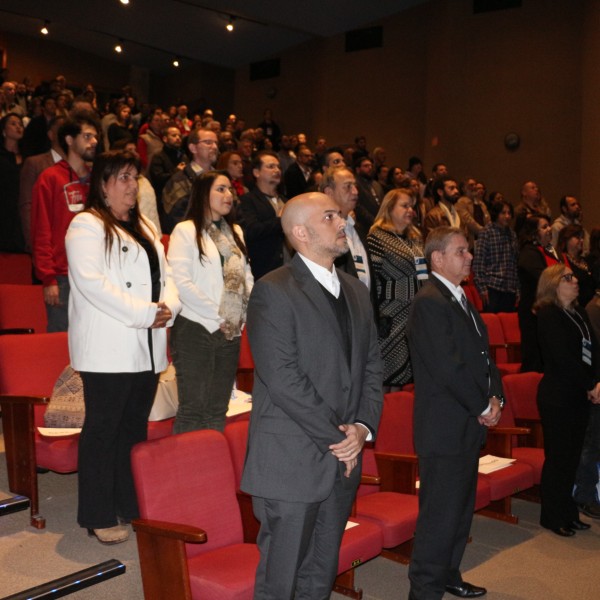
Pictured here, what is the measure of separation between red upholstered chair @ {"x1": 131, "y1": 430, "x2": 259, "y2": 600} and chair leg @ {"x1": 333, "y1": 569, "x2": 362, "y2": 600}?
0.51 metres

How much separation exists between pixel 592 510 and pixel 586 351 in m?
0.93

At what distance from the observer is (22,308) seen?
4.29m

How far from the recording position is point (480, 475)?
3.83 meters

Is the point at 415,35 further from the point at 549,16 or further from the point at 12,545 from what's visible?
the point at 12,545

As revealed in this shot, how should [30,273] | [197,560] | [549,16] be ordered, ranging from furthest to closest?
1. [549,16]
2. [30,273]
3. [197,560]

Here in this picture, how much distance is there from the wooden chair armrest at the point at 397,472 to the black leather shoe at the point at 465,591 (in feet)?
1.57

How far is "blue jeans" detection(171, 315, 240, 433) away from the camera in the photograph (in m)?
3.28

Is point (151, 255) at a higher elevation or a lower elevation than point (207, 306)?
higher

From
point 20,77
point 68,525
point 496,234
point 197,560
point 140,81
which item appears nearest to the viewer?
point 197,560

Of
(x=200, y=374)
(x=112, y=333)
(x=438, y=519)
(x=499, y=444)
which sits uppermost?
(x=112, y=333)

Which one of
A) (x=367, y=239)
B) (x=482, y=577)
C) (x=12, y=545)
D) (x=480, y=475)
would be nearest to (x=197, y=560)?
(x=12, y=545)

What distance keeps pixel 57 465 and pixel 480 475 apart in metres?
2.05

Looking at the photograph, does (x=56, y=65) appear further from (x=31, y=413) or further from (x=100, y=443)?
(x=100, y=443)

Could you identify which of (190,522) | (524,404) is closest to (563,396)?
(524,404)
